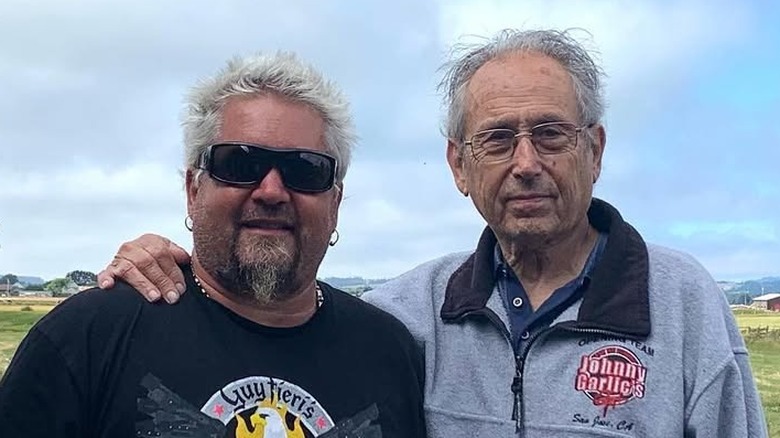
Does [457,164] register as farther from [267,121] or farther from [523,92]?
[267,121]

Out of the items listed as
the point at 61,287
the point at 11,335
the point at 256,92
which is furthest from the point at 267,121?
the point at 11,335

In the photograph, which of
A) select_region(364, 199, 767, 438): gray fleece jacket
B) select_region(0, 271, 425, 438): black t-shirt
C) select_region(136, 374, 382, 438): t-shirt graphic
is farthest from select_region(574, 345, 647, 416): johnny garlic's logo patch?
select_region(136, 374, 382, 438): t-shirt graphic

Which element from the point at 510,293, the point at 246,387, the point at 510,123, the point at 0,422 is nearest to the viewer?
the point at 0,422

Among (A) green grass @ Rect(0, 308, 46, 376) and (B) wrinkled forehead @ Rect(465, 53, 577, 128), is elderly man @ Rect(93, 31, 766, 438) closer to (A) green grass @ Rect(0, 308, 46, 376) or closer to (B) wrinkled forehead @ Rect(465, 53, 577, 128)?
(B) wrinkled forehead @ Rect(465, 53, 577, 128)

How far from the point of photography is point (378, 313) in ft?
13.4

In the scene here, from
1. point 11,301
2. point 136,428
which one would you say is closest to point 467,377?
point 136,428

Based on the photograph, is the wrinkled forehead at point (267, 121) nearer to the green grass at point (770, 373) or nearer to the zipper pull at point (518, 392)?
the zipper pull at point (518, 392)

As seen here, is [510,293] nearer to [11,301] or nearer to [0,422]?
[0,422]

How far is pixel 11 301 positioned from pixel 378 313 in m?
37.5

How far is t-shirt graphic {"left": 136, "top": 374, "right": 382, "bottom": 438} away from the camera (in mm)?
3250

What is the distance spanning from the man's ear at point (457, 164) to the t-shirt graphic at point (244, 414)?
111 centimetres

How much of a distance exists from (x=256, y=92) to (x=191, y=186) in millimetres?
468

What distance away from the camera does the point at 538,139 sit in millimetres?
3670

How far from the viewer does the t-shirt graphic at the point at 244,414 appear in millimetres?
3250
